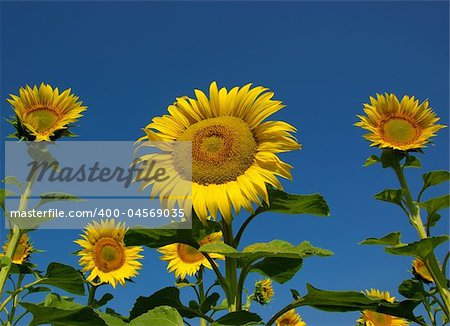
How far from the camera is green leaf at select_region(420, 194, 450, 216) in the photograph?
398 centimetres

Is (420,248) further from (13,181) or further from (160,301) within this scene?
(13,181)

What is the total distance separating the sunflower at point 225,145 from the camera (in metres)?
2.47

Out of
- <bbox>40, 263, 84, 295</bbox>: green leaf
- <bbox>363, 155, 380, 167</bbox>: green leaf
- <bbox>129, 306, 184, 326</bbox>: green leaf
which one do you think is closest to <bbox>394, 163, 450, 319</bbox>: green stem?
<bbox>363, 155, 380, 167</bbox>: green leaf

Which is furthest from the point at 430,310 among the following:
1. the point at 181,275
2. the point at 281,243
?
the point at 281,243

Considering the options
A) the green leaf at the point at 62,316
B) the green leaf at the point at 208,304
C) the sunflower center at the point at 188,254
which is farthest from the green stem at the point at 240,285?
the sunflower center at the point at 188,254

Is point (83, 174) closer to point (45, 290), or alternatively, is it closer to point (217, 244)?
point (45, 290)

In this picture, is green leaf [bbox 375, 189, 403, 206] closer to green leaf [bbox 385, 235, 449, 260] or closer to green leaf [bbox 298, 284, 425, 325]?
green leaf [bbox 385, 235, 449, 260]

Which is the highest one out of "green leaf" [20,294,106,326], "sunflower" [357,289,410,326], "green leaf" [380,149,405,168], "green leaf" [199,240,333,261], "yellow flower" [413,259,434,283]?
"green leaf" [380,149,405,168]

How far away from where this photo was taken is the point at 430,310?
4.31 metres

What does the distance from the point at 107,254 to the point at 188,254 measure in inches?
37.8

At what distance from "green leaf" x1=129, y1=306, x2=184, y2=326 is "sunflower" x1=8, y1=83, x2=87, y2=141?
1974mm

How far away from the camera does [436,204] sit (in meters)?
4.04

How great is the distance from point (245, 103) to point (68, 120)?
68.0 inches

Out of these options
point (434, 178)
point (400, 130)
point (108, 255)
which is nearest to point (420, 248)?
point (434, 178)
